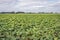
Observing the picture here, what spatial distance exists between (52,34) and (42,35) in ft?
2.11

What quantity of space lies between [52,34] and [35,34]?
934 mm

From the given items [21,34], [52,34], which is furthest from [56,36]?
[21,34]

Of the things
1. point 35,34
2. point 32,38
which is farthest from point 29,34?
point 32,38

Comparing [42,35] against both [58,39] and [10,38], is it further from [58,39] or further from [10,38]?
[10,38]

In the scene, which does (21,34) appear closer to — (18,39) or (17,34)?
(17,34)

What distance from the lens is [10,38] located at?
11062 mm

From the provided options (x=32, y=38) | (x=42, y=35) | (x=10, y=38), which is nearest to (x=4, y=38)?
(x=10, y=38)

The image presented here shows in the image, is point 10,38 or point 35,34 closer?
point 10,38

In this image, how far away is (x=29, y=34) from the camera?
494 inches

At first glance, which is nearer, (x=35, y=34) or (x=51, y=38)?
(x=51, y=38)

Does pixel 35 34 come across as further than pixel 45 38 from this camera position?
Yes

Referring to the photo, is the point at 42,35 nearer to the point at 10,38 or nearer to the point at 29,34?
the point at 29,34

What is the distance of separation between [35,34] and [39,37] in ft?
2.13

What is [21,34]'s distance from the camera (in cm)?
1252
